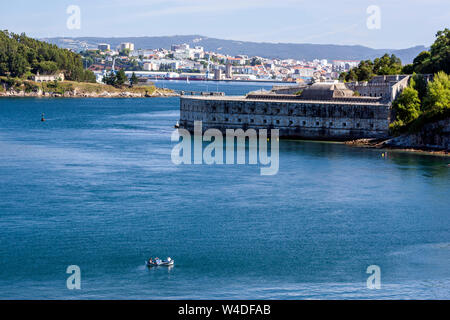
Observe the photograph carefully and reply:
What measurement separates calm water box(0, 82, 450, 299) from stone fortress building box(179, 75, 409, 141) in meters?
7.17

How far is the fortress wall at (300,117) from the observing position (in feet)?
194

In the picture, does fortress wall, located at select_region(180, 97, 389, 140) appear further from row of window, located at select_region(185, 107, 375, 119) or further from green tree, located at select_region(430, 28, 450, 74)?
green tree, located at select_region(430, 28, 450, 74)

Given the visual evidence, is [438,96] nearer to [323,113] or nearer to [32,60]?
[323,113]

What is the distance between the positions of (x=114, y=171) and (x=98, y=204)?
32.9 feet

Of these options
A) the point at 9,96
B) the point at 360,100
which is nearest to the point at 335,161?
the point at 360,100

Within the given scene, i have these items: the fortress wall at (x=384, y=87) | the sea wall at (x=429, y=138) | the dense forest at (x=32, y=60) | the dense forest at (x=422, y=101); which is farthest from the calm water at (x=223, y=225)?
the dense forest at (x=32, y=60)

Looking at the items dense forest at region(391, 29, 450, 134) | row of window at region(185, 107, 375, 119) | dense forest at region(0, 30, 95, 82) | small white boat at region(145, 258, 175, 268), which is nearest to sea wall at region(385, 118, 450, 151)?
dense forest at region(391, 29, 450, 134)

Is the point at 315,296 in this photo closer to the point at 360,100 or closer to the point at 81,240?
the point at 81,240

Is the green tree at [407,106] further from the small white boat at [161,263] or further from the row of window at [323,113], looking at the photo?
the small white boat at [161,263]

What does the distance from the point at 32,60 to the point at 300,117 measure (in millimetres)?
94446

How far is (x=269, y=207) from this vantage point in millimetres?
33750

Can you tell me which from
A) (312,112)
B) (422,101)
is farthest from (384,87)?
(312,112)

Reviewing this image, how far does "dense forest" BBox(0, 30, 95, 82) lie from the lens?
446 feet

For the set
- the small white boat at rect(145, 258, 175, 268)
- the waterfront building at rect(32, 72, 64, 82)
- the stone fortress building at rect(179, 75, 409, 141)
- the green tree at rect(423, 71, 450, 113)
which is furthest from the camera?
the waterfront building at rect(32, 72, 64, 82)
